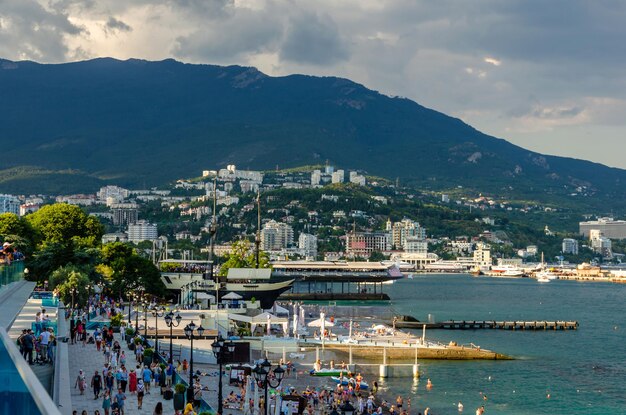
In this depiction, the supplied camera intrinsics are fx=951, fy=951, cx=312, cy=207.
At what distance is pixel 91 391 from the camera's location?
79.3ft

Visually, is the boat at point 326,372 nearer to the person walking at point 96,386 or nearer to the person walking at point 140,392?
the person walking at point 140,392

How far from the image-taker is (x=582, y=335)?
71500mm

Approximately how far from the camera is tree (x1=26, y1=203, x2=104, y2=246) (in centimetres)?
7275

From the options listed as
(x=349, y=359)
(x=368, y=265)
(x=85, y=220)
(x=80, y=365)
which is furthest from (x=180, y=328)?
(x=368, y=265)

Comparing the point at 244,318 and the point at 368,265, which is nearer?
the point at 244,318

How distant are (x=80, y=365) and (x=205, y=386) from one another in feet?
19.5

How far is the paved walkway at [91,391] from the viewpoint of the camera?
879 inches

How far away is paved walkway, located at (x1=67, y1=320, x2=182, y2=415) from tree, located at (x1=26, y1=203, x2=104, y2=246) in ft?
132

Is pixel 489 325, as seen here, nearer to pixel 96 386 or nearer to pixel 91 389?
pixel 91 389

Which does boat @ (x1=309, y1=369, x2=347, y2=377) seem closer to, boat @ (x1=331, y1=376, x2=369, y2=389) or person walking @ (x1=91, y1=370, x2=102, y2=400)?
boat @ (x1=331, y1=376, x2=369, y2=389)

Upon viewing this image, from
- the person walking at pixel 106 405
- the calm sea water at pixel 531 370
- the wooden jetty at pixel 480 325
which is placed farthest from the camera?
the wooden jetty at pixel 480 325

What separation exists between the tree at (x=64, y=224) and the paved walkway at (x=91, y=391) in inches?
1590

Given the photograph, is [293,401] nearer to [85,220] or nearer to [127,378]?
[127,378]

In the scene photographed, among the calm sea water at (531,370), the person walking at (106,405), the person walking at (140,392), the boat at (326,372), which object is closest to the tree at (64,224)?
the calm sea water at (531,370)
